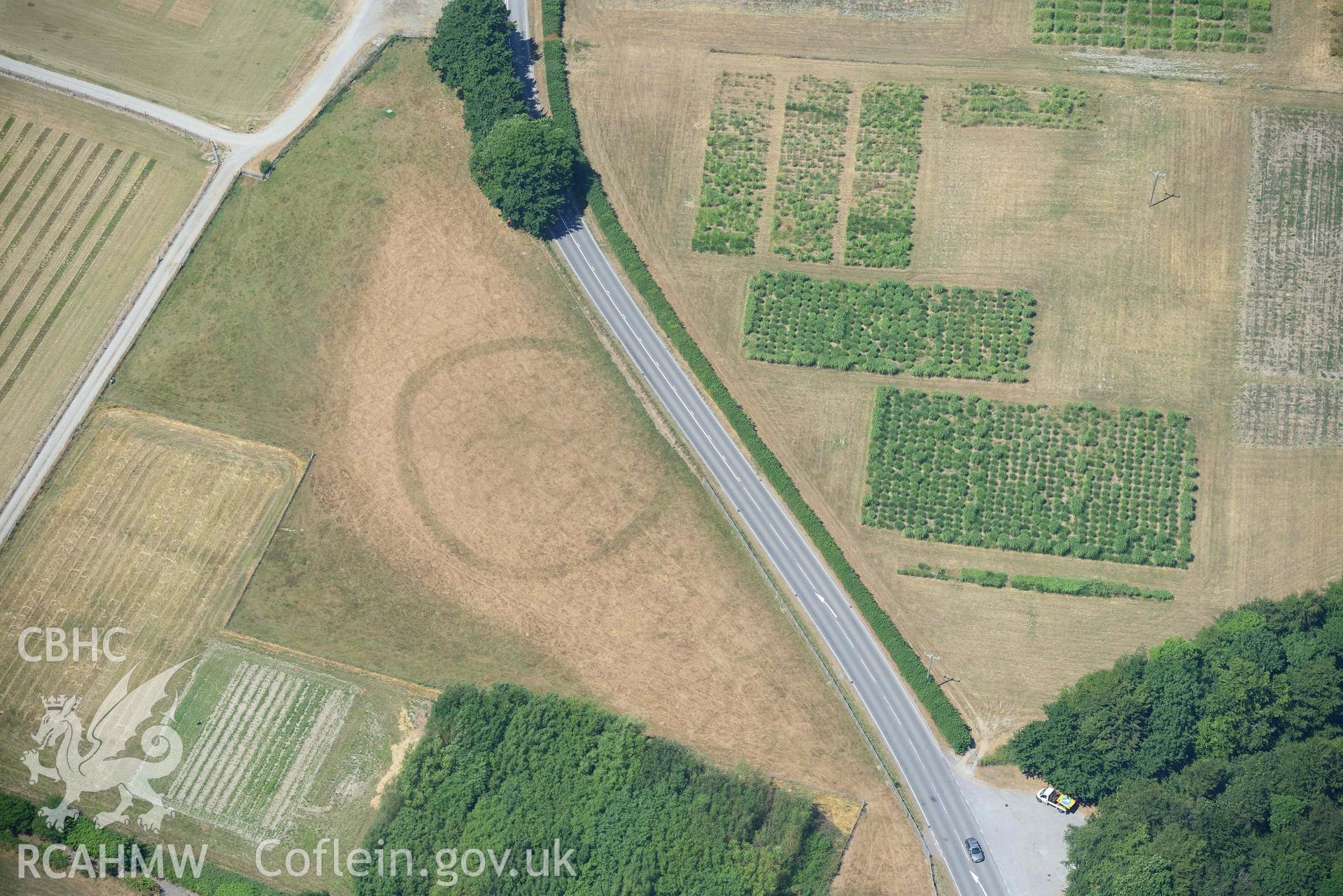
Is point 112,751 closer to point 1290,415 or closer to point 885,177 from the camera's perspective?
point 885,177

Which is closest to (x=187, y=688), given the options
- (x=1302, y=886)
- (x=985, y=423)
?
(x=985, y=423)

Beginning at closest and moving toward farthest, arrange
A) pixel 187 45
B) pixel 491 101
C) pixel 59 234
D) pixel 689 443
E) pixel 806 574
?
pixel 806 574 → pixel 689 443 → pixel 491 101 → pixel 59 234 → pixel 187 45

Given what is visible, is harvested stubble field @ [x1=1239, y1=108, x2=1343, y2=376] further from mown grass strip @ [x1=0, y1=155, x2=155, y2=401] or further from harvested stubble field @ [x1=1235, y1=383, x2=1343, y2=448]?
mown grass strip @ [x1=0, y1=155, x2=155, y2=401]

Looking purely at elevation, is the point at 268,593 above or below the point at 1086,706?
below


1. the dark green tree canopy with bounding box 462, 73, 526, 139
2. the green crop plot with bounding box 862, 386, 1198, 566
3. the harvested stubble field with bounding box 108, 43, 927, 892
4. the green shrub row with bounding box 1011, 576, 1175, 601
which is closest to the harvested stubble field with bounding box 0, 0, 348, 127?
the harvested stubble field with bounding box 108, 43, 927, 892

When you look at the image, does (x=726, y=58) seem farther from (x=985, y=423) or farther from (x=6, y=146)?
(x=6, y=146)

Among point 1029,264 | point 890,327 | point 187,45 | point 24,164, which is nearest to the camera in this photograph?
point 890,327

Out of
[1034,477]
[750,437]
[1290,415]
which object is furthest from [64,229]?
[1290,415]
